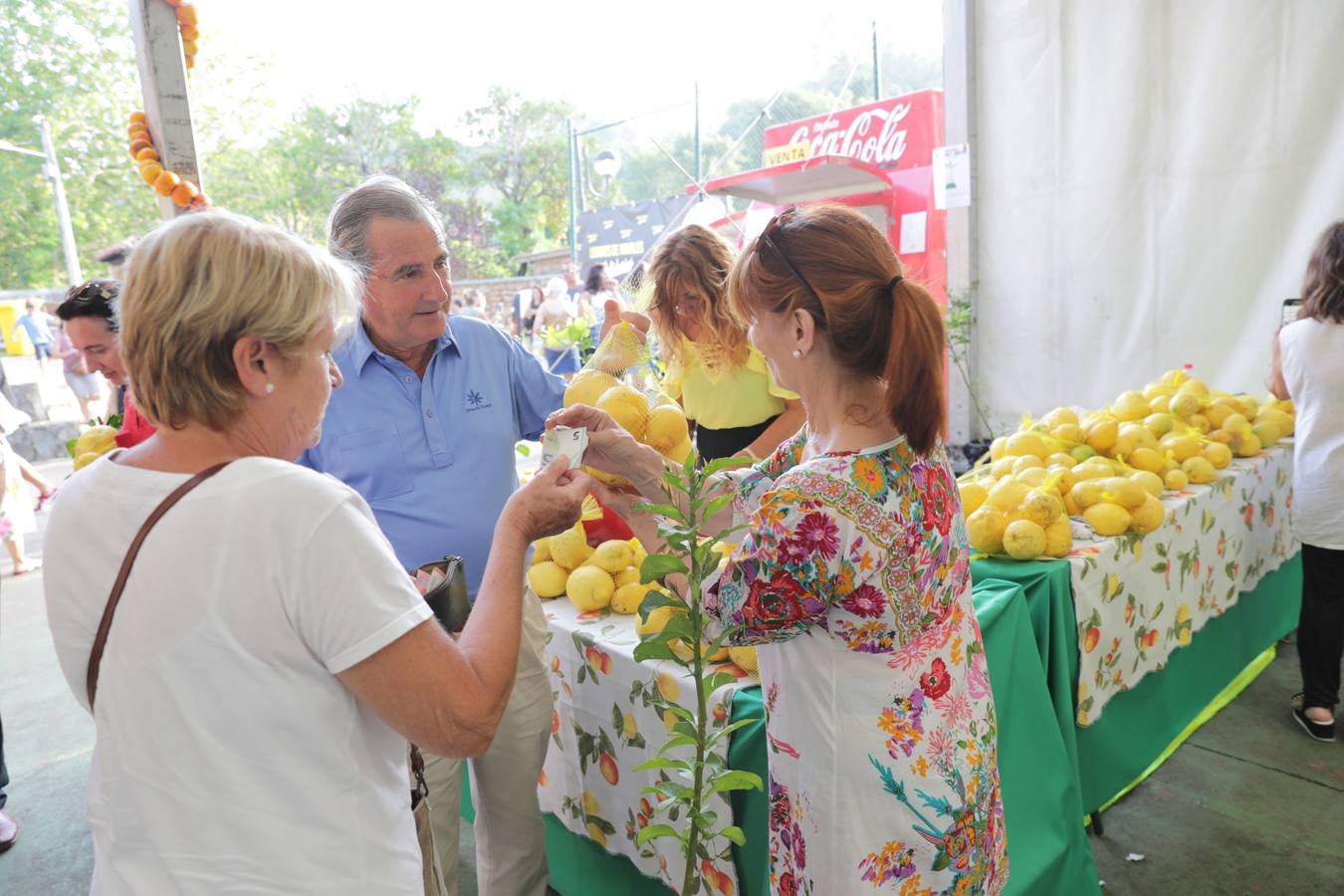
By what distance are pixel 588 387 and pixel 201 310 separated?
2.56 ft

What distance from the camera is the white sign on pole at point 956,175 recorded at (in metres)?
5.02

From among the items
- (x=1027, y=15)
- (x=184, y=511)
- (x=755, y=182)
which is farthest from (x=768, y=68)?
(x=184, y=511)

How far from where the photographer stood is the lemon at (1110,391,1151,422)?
Answer: 315 centimetres

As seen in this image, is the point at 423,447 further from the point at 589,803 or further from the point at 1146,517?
the point at 1146,517

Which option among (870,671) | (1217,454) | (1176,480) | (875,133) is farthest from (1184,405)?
(875,133)

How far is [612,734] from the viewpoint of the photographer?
1.81 meters

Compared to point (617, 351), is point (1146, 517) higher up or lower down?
lower down

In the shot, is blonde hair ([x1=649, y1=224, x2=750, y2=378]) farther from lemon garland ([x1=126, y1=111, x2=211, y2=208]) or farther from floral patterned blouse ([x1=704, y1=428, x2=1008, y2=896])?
lemon garland ([x1=126, y1=111, x2=211, y2=208])

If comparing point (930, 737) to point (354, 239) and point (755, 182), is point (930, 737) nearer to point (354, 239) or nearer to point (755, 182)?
point (354, 239)

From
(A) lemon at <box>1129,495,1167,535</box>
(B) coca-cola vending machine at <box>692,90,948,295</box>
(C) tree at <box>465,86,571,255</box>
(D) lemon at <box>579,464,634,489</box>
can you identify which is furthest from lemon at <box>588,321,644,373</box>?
(C) tree at <box>465,86,571,255</box>

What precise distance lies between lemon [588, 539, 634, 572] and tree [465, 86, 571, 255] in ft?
94.7

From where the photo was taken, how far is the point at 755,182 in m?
6.83

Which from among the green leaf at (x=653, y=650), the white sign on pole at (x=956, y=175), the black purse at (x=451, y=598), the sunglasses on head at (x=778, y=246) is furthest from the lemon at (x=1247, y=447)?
the black purse at (x=451, y=598)

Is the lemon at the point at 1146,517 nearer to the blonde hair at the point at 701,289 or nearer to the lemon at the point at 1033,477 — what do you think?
the lemon at the point at 1033,477
